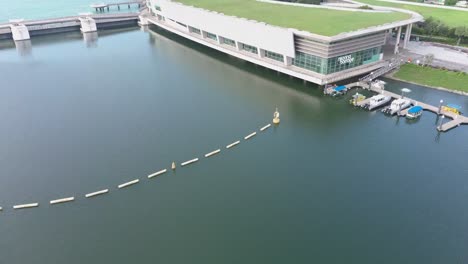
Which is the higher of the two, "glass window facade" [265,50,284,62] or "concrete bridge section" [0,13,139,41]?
"concrete bridge section" [0,13,139,41]

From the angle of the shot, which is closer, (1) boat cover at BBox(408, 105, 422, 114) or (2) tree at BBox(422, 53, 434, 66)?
(1) boat cover at BBox(408, 105, 422, 114)

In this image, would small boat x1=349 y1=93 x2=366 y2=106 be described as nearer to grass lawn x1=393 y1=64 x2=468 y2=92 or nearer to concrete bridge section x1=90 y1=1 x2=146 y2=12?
grass lawn x1=393 y1=64 x2=468 y2=92

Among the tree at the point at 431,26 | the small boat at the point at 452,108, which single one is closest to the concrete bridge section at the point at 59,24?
the tree at the point at 431,26

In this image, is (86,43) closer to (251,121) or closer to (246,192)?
(251,121)

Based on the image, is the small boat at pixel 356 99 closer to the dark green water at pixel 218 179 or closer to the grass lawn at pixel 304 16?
the dark green water at pixel 218 179

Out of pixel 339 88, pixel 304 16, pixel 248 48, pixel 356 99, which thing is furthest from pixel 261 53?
pixel 356 99

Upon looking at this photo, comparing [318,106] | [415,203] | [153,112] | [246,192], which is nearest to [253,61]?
[318,106]

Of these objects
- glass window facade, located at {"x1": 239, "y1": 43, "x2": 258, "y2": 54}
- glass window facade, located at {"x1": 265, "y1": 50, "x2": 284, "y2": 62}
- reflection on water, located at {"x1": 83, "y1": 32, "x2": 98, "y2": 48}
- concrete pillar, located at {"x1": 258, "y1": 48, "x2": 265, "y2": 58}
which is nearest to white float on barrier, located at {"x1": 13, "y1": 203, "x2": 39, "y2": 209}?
glass window facade, located at {"x1": 265, "y1": 50, "x2": 284, "y2": 62}
